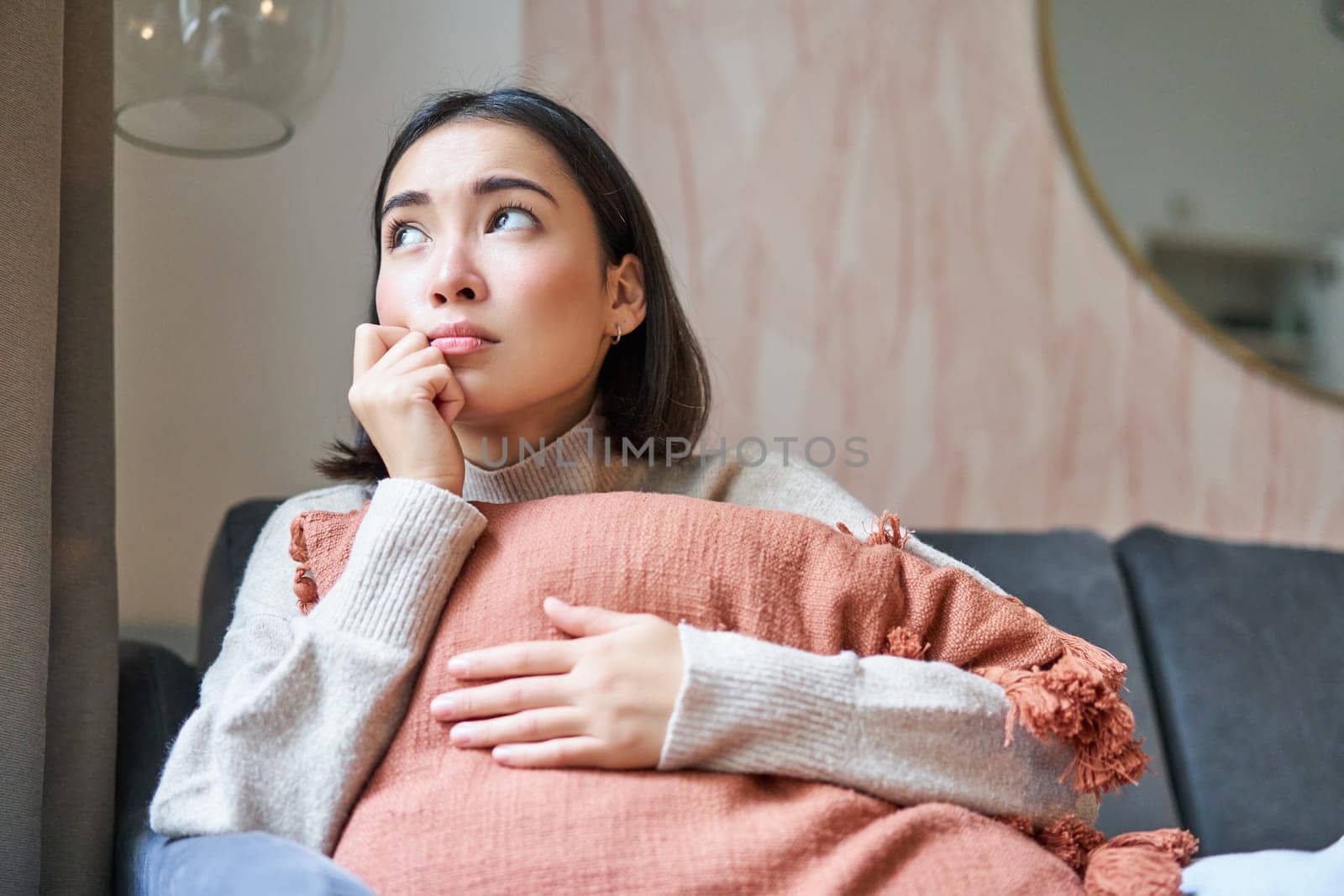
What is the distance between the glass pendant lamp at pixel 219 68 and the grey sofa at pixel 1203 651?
449mm

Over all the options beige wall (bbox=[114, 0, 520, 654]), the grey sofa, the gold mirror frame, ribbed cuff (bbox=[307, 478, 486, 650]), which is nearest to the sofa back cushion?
the grey sofa

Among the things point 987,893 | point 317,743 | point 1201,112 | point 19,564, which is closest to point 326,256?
point 19,564

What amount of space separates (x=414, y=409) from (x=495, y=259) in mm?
167

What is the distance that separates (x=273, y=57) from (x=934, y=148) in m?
1.18

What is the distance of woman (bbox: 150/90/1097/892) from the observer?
884mm

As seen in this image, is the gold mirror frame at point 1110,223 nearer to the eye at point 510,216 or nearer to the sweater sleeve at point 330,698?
the eye at point 510,216

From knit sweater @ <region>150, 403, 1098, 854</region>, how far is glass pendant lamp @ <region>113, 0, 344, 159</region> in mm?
598

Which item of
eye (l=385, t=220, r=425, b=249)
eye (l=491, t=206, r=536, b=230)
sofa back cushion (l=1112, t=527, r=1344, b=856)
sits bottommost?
sofa back cushion (l=1112, t=527, r=1344, b=856)

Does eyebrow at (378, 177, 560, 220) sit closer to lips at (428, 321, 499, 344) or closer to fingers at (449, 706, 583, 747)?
lips at (428, 321, 499, 344)

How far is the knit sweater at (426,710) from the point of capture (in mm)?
883

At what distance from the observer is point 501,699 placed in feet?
2.93

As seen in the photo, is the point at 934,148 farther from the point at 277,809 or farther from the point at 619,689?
the point at 277,809

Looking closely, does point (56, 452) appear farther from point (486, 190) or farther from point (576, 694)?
point (576, 694)

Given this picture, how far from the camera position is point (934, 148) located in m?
2.07
